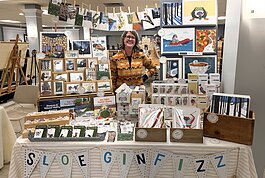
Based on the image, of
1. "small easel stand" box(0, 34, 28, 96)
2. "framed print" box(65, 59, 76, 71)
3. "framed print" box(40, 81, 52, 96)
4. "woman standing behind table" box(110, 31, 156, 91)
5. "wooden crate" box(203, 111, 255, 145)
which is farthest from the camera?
"small easel stand" box(0, 34, 28, 96)

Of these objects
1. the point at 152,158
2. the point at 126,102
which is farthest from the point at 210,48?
the point at 152,158

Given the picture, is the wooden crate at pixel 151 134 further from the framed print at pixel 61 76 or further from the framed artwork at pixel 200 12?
the framed artwork at pixel 200 12

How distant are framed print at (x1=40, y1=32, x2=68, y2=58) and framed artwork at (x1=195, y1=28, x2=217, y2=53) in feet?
4.52

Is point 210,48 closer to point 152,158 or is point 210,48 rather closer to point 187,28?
point 187,28

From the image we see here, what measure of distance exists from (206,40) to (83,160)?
5.74 feet

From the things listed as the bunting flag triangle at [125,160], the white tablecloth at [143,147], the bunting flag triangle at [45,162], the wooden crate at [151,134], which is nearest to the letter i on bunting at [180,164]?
the white tablecloth at [143,147]

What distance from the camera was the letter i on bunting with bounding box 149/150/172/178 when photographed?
5.31ft

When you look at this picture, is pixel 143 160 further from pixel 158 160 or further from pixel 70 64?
pixel 70 64

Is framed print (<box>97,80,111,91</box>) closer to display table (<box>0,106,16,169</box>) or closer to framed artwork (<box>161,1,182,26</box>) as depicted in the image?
framed artwork (<box>161,1,182,26</box>)

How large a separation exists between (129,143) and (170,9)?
157 cm

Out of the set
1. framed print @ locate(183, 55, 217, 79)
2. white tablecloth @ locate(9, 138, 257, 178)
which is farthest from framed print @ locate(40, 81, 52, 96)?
framed print @ locate(183, 55, 217, 79)

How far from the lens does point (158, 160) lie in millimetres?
1628

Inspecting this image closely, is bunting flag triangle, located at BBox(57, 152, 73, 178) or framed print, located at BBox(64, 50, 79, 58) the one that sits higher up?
framed print, located at BBox(64, 50, 79, 58)

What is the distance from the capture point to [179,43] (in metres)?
2.64
